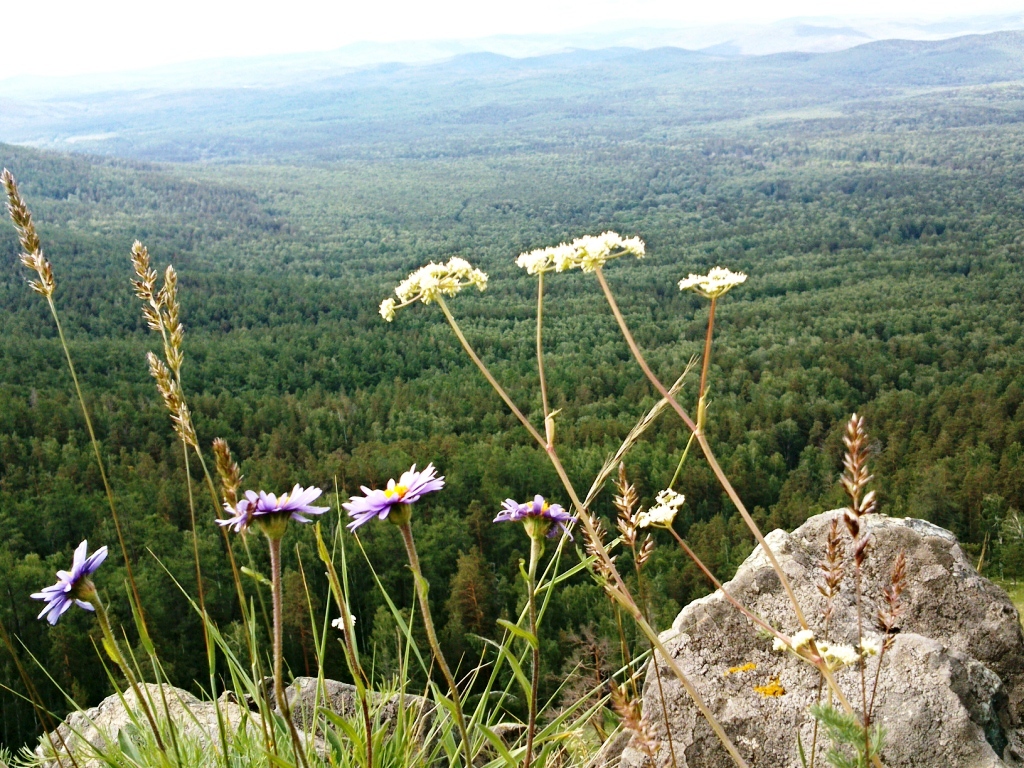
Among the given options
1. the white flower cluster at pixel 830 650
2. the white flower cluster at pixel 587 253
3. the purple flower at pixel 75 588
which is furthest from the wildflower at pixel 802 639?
the purple flower at pixel 75 588

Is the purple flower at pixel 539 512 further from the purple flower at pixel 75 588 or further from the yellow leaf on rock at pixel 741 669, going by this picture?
the yellow leaf on rock at pixel 741 669

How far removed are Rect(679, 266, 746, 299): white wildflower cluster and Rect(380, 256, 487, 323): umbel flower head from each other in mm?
567

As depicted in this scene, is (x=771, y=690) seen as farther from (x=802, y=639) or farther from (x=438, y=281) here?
(x=438, y=281)

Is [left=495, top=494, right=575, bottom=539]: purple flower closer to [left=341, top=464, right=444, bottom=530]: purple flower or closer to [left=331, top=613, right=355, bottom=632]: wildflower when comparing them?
[left=341, top=464, right=444, bottom=530]: purple flower

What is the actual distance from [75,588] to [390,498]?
0.76 meters

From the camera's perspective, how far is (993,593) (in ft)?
12.9

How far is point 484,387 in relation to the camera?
5400cm

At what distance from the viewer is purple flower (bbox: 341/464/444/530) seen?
1.76 meters

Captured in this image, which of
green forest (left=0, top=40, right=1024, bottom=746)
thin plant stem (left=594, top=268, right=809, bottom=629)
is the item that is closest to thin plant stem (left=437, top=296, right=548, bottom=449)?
thin plant stem (left=594, top=268, right=809, bottom=629)

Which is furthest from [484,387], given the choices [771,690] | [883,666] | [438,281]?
[438,281]

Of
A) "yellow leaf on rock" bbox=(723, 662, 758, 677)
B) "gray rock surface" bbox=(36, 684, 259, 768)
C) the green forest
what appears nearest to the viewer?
"gray rock surface" bbox=(36, 684, 259, 768)

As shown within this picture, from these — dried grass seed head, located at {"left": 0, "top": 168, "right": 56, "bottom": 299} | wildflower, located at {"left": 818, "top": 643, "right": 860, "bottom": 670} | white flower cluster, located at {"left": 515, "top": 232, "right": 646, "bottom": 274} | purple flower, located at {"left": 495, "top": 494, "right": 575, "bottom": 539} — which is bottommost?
wildflower, located at {"left": 818, "top": 643, "right": 860, "bottom": 670}

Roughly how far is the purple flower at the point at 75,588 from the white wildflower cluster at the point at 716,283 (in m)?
1.51

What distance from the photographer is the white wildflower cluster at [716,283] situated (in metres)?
2.04
